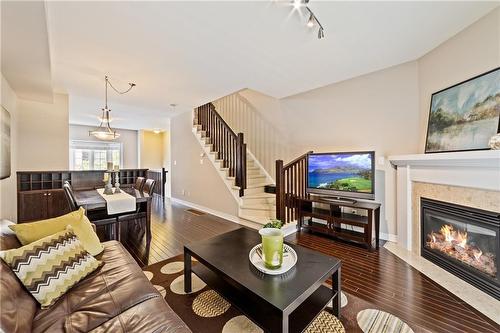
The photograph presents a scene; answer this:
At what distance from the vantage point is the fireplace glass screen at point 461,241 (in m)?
1.98

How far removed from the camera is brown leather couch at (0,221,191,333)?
1.05 m

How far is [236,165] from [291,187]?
4.34 feet

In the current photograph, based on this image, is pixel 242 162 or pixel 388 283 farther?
pixel 242 162

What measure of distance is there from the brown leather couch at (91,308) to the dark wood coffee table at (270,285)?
0.45 metres

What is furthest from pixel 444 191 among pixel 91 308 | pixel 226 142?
pixel 226 142

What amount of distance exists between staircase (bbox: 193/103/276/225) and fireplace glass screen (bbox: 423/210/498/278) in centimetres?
230

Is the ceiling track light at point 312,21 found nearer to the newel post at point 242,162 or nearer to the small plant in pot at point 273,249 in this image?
the small plant in pot at point 273,249

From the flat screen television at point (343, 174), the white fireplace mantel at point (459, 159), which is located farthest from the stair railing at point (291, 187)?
the white fireplace mantel at point (459, 159)

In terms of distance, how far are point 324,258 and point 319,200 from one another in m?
1.79

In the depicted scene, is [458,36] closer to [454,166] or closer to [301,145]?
[454,166]

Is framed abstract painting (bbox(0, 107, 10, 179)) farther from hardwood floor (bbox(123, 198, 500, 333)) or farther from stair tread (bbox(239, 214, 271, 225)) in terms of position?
stair tread (bbox(239, 214, 271, 225))

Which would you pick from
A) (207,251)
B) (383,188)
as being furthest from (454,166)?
(207,251)

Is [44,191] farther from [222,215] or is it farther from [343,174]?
[343,174]

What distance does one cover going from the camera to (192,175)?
18.9 ft
